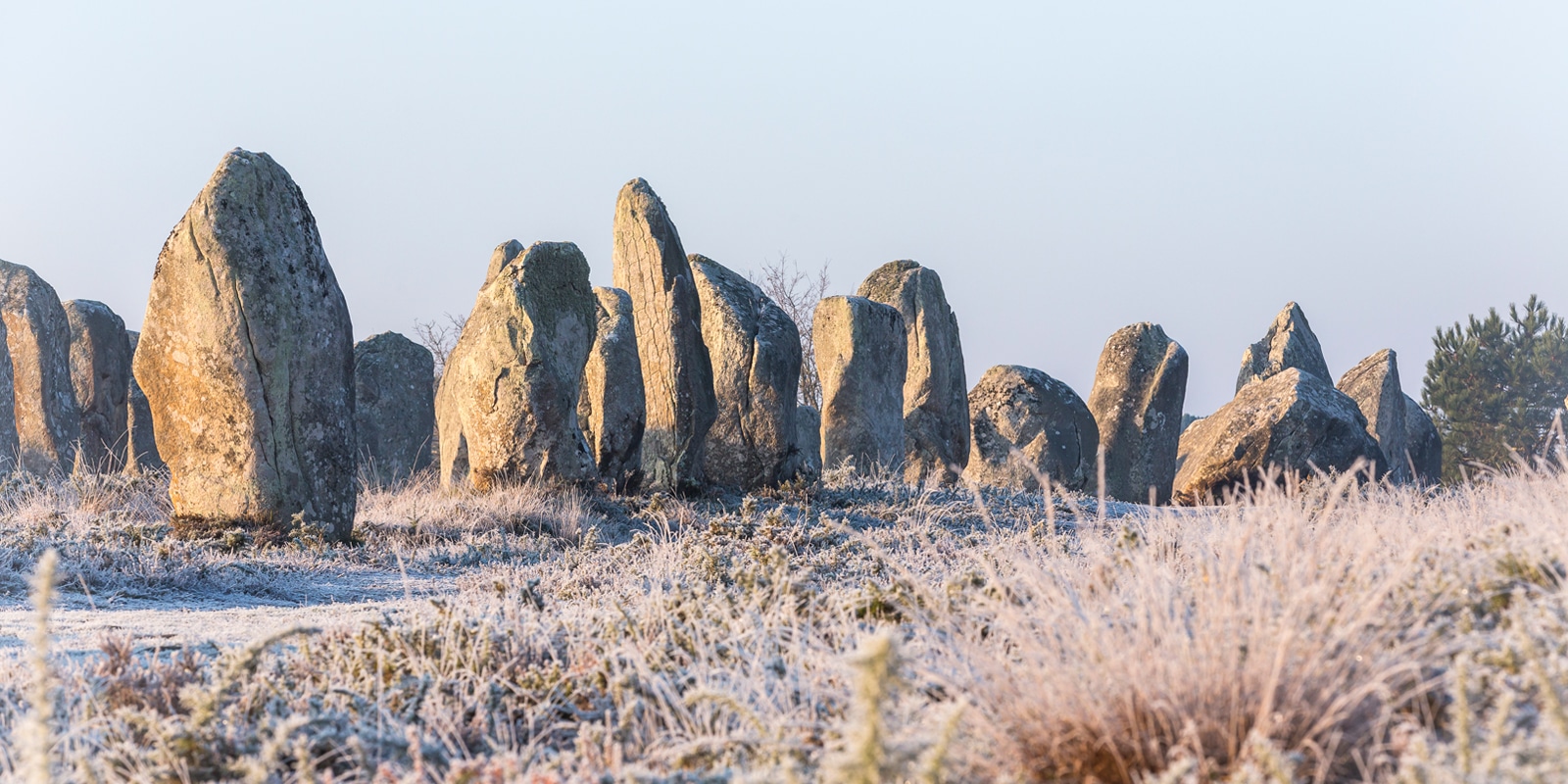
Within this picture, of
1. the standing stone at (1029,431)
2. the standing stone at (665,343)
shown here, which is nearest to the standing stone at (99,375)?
the standing stone at (665,343)

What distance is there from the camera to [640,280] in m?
13.9

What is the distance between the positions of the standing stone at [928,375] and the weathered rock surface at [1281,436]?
3.54 meters

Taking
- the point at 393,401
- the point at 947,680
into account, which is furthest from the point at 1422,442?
the point at 947,680

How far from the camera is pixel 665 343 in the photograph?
1342cm

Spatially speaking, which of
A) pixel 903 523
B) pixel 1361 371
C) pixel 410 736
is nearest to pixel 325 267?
pixel 903 523

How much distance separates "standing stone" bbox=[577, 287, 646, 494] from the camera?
1308 centimetres

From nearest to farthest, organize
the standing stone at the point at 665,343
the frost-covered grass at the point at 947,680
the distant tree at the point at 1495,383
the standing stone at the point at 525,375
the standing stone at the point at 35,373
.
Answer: the frost-covered grass at the point at 947,680 → the standing stone at the point at 525,375 → the standing stone at the point at 665,343 → the standing stone at the point at 35,373 → the distant tree at the point at 1495,383

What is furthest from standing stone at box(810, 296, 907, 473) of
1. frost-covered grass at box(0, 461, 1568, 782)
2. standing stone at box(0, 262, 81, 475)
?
frost-covered grass at box(0, 461, 1568, 782)

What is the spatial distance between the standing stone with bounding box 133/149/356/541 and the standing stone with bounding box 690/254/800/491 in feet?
17.8

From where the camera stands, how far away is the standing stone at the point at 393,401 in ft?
60.4

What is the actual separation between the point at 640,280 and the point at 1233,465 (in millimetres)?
9213

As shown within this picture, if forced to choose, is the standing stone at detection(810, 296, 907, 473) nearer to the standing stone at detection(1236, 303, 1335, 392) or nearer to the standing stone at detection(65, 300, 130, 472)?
the standing stone at detection(1236, 303, 1335, 392)

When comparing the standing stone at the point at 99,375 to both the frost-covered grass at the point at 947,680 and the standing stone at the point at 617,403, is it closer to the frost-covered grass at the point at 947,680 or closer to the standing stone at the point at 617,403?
the standing stone at the point at 617,403

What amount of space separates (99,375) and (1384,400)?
70.3 ft
